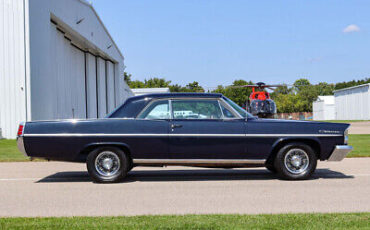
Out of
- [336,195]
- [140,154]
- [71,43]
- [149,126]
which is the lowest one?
[336,195]

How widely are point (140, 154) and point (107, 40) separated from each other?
31.9 m

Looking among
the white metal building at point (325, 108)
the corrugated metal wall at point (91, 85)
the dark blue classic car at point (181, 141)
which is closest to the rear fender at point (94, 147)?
the dark blue classic car at point (181, 141)

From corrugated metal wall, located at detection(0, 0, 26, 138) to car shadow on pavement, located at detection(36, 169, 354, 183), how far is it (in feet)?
38.2

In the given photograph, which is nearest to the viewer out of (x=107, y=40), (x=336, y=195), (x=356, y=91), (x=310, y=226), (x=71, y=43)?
(x=310, y=226)

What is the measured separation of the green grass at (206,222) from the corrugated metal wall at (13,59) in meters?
15.9

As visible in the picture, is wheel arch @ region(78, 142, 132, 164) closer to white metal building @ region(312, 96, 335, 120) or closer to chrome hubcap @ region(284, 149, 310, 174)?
chrome hubcap @ region(284, 149, 310, 174)

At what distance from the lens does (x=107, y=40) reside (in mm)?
38312

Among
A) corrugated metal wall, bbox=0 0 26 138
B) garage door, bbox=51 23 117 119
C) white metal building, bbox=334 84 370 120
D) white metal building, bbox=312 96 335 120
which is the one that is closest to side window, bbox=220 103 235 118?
corrugated metal wall, bbox=0 0 26 138

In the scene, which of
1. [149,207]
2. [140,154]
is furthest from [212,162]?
[149,207]

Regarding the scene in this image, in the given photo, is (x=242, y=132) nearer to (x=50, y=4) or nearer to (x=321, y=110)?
(x=50, y=4)

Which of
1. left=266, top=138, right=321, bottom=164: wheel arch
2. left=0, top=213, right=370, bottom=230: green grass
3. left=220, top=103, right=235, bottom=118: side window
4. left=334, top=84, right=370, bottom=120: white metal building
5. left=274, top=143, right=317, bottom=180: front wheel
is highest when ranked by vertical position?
left=334, top=84, right=370, bottom=120: white metal building

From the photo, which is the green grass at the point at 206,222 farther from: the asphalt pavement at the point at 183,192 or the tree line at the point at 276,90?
the tree line at the point at 276,90

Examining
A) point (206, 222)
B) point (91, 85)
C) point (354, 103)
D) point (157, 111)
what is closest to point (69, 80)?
point (91, 85)

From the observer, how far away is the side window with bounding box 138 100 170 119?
7.98m
